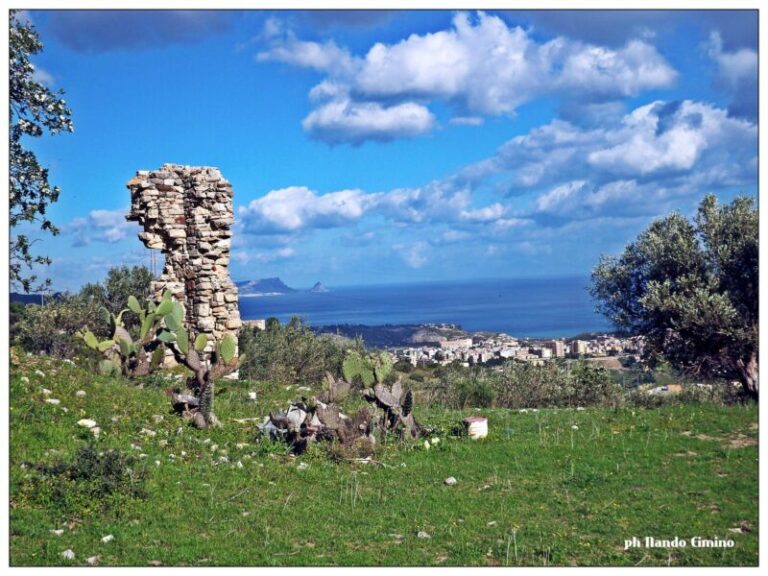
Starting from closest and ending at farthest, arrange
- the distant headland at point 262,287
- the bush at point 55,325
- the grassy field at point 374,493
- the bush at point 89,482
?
1. the grassy field at point 374,493
2. the bush at point 89,482
3. the bush at point 55,325
4. the distant headland at point 262,287

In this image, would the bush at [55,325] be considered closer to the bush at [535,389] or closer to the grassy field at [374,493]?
the grassy field at [374,493]

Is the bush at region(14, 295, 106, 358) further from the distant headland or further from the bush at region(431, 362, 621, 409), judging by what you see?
the distant headland

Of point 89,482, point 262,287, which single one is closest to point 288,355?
point 89,482

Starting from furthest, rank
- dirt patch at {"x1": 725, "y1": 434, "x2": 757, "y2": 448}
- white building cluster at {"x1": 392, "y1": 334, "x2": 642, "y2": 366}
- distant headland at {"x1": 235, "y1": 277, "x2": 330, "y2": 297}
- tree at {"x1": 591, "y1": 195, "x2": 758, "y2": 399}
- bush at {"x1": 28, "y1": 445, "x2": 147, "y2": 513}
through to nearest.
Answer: distant headland at {"x1": 235, "y1": 277, "x2": 330, "y2": 297} < white building cluster at {"x1": 392, "y1": 334, "x2": 642, "y2": 366} < tree at {"x1": 591, "y1": 195, "x2": 758, "y2": 399} < dirt patch at {"x1": 725, "y1": 434, "x2": 757, "y2": 448} < bush at {"x1": 28, "y1": 445, "x2": 147, "y2": 513}

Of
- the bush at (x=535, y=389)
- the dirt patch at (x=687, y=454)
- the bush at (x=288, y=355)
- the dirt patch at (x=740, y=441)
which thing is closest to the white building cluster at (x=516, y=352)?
the bush at (x=535, y=389)

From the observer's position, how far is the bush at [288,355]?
23.5 metres

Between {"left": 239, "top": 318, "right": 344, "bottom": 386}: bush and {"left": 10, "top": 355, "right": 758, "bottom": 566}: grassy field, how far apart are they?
915 centimetres

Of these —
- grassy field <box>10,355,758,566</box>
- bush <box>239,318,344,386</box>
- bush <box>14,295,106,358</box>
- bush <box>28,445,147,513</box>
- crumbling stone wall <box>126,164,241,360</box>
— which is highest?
crumbling stone wall <box>126,164,241,360</box>

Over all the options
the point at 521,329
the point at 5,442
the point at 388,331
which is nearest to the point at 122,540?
the point at 5,442

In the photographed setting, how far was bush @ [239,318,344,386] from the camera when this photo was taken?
23500 mm

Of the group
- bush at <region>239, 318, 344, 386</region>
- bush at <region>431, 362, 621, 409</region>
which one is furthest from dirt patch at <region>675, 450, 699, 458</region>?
bush at <region>239, 318, 344, 386</region>

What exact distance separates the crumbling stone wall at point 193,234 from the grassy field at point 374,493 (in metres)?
6.23

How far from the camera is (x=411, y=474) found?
11.0m

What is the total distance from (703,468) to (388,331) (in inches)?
2155
